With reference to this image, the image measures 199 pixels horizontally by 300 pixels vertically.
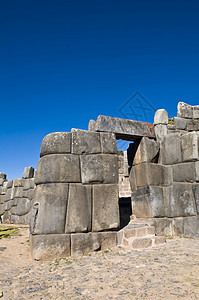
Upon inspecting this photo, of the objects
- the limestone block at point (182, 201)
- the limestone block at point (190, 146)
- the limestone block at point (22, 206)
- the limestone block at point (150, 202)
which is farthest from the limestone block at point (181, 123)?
the limestone block at point (22, 206)

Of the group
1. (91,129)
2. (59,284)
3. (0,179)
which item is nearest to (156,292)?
(59,284)

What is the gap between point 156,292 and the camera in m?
2.41

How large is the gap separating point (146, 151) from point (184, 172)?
1.07 meters

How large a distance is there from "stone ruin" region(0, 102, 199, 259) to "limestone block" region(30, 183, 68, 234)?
2cm

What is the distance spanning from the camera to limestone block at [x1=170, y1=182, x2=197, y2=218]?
5.36m

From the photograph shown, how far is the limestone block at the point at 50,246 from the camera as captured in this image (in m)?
3.90

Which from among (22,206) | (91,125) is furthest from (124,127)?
(22,206)

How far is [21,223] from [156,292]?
29.1ft

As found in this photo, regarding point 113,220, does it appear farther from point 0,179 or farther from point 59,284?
point 0,179

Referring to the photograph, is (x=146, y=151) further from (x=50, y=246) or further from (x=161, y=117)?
Answer: (x=50, y=246)

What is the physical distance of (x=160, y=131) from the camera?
243 inches

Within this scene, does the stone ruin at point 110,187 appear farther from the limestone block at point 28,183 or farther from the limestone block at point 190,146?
the limestone block at point 28,183

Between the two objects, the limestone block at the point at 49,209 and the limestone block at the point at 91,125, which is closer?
the limestone block at the point at 49,209

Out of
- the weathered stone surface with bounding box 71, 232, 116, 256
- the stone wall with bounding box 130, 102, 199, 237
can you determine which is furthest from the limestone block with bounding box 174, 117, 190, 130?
the weathered stone surface with bounding box 71, 232, 116, 256
